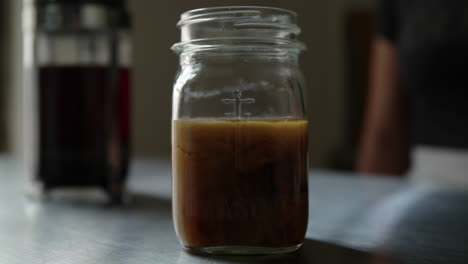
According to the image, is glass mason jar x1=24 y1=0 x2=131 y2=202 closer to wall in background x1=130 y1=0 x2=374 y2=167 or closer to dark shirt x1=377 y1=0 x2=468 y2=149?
wall in background x1=130 y1=0 x2=374 y2=167

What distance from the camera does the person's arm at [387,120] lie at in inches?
59.8

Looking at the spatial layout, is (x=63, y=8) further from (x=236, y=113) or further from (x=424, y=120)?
(x=424, y=120)

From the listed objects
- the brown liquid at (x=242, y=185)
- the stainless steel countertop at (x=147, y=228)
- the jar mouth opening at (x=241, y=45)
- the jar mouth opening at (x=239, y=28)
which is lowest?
the stainless steel countertop at (x=147, y=228)

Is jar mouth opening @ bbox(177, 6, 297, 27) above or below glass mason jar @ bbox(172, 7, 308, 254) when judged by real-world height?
above

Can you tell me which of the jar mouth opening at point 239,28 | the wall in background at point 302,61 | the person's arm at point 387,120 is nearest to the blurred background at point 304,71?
the wall in background at point 302,61

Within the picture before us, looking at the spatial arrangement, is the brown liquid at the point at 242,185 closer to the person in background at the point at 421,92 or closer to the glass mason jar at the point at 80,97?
the glass mason jar at the point at 80,97

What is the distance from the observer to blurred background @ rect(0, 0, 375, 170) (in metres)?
2.04

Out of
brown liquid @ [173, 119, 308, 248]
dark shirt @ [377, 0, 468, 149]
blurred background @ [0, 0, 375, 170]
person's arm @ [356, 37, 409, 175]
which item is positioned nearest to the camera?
brown liquid @ [173, 119, 308, 248]

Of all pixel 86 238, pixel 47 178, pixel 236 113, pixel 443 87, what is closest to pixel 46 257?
pixel 86 238

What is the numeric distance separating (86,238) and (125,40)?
322 mm

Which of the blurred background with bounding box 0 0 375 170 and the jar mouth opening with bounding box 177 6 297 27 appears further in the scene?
the blurred background with bounding box 0 0 375 170

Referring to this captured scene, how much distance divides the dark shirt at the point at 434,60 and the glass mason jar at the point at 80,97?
32.8 inches

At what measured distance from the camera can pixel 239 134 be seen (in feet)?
1.45

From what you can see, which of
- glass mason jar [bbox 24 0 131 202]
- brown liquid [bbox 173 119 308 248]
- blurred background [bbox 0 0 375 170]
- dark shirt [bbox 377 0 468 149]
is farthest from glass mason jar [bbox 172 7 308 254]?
blurred background [bbox 0 0 375 170]
